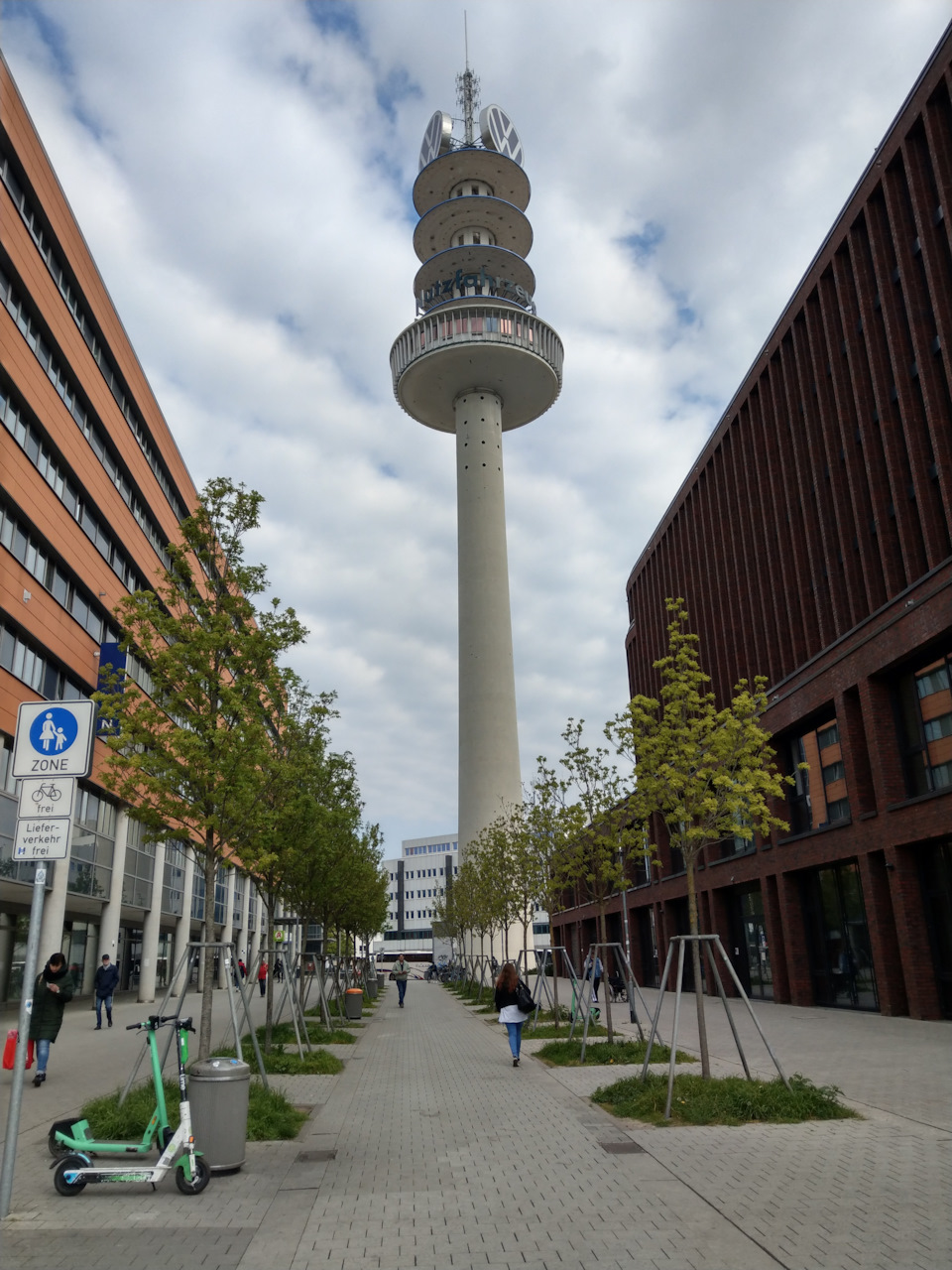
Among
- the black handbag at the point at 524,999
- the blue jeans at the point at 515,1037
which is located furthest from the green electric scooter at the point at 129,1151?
the blue jeans at the point at 515,1037

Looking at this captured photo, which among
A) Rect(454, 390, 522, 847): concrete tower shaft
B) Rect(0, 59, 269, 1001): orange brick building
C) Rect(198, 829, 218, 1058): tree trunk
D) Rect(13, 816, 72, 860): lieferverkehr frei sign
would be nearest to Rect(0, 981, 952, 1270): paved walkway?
Rect(198, 829, 218, 1058): tree trunk

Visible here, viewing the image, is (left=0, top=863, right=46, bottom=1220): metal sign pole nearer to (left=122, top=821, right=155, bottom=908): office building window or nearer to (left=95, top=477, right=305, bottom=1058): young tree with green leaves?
(left=95, top=477, right=305, bottom=1058): young tree with green leaves

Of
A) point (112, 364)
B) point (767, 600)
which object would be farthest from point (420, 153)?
point (767, 600)

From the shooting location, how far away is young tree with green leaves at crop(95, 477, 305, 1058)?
1239 cm

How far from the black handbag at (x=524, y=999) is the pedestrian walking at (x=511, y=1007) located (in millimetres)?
93

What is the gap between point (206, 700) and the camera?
13.4m

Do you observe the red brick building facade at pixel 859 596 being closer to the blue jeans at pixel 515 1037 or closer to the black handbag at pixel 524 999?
the black handbag at pixel 524 999

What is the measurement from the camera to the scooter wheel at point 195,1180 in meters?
7.78

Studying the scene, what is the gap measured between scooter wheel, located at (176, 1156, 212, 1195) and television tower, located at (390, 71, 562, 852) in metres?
53.9

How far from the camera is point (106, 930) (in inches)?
1359

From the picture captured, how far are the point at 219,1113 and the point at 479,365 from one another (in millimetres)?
67208

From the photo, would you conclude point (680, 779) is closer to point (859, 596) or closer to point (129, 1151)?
point (129, 1151)

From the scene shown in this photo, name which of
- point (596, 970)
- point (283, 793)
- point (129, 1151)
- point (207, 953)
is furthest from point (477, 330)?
point (129, 1151)

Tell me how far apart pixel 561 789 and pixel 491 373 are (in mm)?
53913
